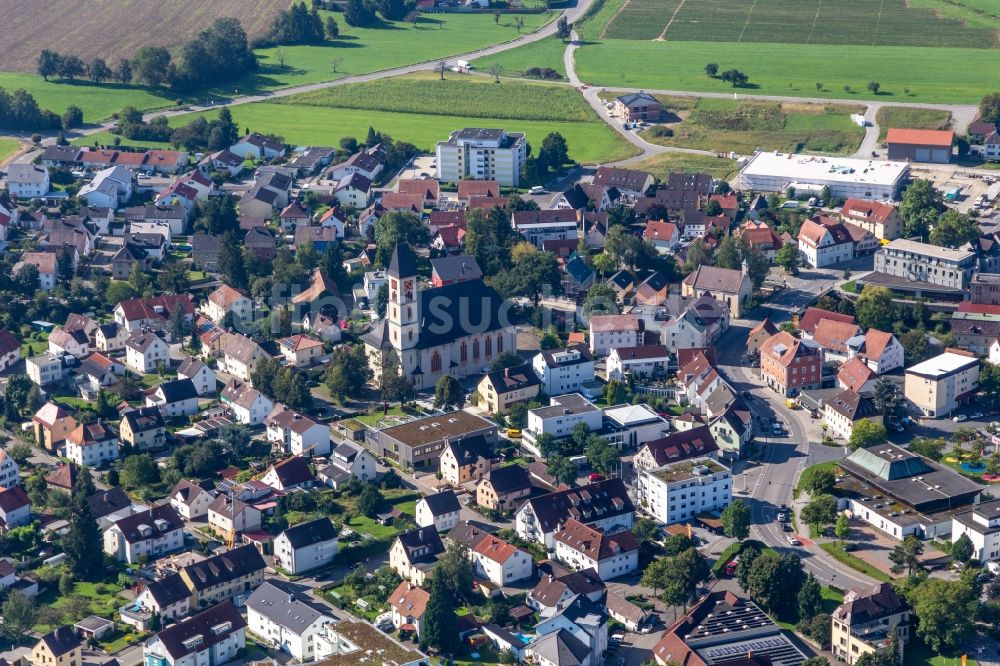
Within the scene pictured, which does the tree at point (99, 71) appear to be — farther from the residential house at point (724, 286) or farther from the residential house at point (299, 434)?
the residential house at point (299, 434)

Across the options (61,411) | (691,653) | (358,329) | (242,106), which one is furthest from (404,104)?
(691,653)

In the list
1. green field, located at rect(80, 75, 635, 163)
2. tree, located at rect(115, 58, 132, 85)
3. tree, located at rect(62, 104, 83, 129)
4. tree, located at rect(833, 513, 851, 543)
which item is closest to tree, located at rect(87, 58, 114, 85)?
tree, located at rect(115, 58, 132, 85)

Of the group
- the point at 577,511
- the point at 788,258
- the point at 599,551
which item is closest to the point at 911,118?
the point at 788,258

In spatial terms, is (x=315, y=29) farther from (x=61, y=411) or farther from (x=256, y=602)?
(x=256, y=602)

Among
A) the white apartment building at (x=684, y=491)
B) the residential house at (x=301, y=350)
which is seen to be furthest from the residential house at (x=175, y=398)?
the white apartment building at (x=684, y=491)

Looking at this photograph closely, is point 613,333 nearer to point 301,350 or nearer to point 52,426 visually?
point 301,350

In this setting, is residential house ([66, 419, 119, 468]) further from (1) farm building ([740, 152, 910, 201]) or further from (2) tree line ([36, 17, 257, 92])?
(2) tree line ([36, 17, 257, 92])

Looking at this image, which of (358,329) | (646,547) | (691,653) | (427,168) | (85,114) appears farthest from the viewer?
(85,114)
